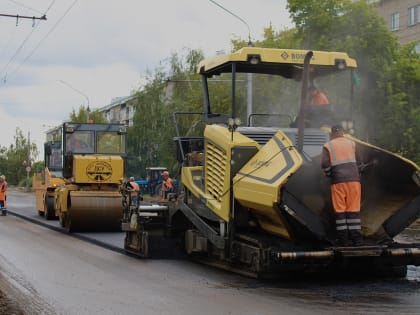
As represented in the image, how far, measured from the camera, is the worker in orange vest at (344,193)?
738 centimetres

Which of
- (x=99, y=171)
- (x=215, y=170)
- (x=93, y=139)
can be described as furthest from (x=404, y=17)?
(x=215, y=170)

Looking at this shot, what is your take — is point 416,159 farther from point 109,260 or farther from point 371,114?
point 109,260

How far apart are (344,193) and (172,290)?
2.15 metres

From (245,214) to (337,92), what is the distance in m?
2.29

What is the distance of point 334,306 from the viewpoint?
6.67 metres

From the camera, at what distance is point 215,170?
28.9ft

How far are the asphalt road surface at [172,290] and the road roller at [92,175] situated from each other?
4.63 metres

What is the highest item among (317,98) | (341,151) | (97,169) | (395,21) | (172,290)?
(395,21)

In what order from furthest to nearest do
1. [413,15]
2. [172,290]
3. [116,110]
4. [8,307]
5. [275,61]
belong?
[116,110], [413,15], [275,61], [172,290], [8,307]

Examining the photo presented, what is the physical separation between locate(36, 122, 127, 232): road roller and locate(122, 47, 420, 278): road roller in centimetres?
555

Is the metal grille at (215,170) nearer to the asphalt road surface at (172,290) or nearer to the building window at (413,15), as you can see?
the asphalt road surface at (172,290)

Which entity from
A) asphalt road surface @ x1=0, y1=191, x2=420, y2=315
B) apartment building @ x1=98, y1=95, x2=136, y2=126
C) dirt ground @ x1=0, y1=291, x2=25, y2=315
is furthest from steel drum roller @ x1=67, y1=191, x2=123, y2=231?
apartment building @ x1=98, y1=95, x2=136, y2=126

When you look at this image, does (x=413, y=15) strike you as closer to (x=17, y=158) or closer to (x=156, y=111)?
(x=156, y=111)

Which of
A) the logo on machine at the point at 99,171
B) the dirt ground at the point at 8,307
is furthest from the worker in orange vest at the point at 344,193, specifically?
the logo on machine at the point at 99,171
